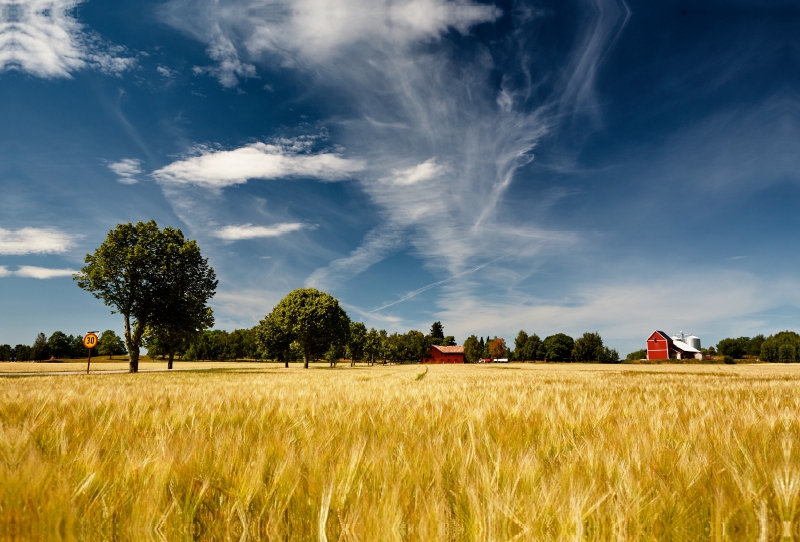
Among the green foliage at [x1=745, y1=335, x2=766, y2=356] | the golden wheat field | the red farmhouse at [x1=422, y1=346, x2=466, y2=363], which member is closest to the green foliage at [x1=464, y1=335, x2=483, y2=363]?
the red farmhouse at [x1=422, y1=346, x2=466, y2=363]

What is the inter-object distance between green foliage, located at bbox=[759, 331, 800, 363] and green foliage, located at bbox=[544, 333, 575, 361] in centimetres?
5475

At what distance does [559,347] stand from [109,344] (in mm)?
166725

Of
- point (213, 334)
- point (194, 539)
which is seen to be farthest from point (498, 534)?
point (213, 334)

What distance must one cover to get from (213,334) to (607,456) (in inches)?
6224

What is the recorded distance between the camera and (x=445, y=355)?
154750mm

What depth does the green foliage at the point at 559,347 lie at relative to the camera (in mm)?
144000

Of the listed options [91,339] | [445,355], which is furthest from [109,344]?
[91,339]

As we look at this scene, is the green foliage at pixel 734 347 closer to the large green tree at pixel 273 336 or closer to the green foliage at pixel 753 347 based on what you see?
the green foliage at pixel 753 347

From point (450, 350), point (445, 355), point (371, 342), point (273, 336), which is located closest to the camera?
point (273, 336)

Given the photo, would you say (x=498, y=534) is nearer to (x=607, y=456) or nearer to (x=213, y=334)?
(x=607, y=456)

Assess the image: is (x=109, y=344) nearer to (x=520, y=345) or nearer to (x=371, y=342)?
(x=371, y=342)

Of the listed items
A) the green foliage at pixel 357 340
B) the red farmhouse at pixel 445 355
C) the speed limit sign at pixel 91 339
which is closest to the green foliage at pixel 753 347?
the red farmhouse at pixel 445 355

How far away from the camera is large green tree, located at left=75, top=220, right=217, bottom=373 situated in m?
30.6

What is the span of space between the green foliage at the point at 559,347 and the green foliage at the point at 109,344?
158m
